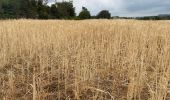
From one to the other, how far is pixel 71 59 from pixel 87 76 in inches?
47.2

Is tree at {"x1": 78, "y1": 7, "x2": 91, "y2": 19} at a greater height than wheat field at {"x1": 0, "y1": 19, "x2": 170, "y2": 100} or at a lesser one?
lesser

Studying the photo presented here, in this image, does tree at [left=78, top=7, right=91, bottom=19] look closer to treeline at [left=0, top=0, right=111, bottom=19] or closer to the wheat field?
treeline at [left=0, top=0, right=111, bottom=19]

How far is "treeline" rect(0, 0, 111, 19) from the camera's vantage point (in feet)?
113

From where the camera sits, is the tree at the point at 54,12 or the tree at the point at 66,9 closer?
the tree at the point at 54,12

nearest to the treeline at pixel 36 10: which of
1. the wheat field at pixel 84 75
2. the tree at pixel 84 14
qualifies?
the tree at pixel 84 14

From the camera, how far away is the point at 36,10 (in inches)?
1590

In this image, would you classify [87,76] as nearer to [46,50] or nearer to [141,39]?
[46,50]

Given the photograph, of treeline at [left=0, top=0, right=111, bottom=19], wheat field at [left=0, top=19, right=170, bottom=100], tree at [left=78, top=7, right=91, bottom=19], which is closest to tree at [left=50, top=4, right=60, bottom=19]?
treeline at [left=0, top=0, right=111, bottom=19]

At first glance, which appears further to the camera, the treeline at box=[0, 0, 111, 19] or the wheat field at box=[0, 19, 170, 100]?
the treeline at box=[0, 0, 111, 19]

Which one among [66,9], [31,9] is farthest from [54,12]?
[31,9]

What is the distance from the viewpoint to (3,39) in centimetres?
673

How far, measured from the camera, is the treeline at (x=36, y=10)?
1356 inches

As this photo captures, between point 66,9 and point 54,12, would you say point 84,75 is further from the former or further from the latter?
point 66,9

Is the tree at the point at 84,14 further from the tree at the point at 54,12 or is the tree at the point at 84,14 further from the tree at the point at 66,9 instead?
the tree at the point at 54,12
